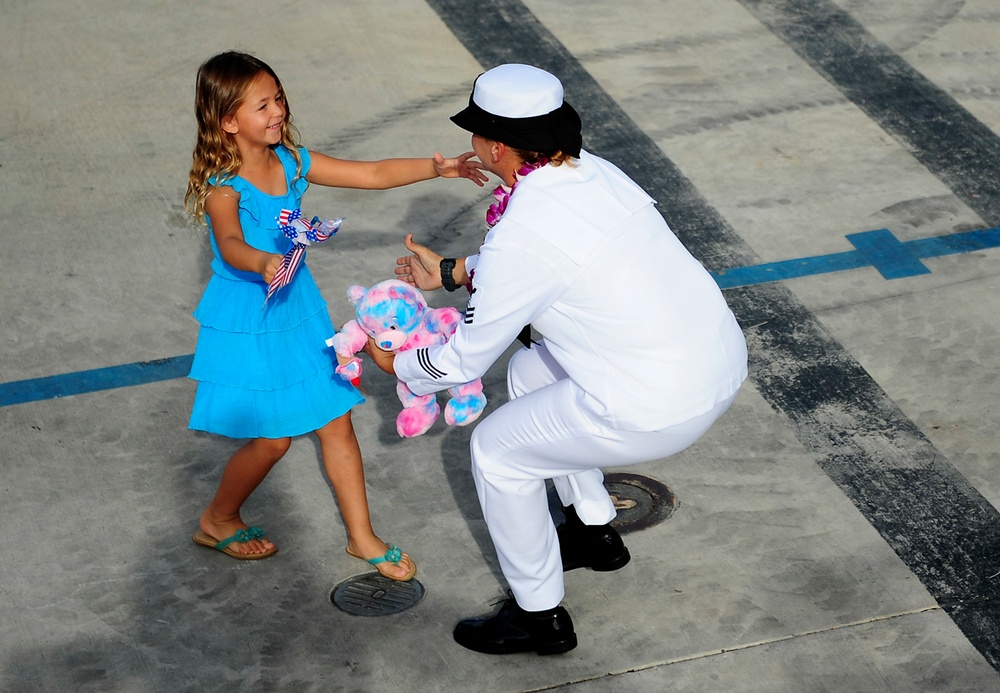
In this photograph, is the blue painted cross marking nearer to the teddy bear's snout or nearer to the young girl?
the young girl

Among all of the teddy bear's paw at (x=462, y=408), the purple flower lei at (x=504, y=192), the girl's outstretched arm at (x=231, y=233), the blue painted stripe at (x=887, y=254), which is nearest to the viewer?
the purple flower lei at (x=504, y=192)

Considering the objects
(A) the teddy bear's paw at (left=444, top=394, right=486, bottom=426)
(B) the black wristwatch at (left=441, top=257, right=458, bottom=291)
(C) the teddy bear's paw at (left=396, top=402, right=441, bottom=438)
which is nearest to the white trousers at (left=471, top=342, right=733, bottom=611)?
(A) the teddy bear's paw at (left=444, top=394, right=486, bottom=426)

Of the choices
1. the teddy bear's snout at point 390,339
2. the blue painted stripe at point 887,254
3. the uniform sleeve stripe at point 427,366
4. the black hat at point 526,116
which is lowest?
the blue painted stripe at point 887,254

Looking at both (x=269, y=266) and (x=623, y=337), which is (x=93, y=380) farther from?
(x=623, y=337)

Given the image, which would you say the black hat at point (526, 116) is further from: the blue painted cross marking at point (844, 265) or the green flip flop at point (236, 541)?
the blue painted cross marking at point (844, 265)

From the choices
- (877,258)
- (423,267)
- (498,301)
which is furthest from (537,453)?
(877,258)

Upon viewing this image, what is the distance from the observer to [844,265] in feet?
20.3

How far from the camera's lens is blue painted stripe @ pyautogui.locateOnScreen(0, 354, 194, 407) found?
17.6 ft

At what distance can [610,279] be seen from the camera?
359cm

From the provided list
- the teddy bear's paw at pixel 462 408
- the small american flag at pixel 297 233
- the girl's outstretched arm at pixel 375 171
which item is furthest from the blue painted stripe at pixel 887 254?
the small american flag at pixel 297 233

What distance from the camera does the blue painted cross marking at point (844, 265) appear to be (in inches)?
217

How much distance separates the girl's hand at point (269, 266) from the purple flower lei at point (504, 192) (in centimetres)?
62

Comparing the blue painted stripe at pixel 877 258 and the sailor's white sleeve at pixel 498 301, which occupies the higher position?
the sailor's white sleeve at pixel 498 301

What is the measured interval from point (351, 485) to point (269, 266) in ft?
3.10
